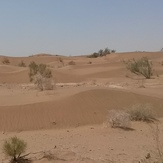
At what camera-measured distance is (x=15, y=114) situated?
48.1 ft

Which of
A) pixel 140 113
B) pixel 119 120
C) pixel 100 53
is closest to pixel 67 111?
pixel 119 120

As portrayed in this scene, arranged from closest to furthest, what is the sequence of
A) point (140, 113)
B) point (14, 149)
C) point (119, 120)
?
point (14, 149) < point (119, 120) < point (140, 113)

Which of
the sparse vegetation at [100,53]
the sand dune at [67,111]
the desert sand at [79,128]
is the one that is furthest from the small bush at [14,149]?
the sparse vegetation at [100,53]

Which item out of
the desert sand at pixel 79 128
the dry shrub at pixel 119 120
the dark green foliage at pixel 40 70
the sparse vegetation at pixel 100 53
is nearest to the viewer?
the desert sand at pixel 79 128

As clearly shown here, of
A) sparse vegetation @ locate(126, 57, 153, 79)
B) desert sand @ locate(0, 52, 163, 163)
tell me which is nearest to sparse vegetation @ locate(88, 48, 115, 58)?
sparse vegetation @ locate(126, 57, 153, 79)

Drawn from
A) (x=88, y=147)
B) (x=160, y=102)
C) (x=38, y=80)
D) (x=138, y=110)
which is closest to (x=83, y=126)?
(x=138, y=110)

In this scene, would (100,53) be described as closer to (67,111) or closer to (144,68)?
(144,68)

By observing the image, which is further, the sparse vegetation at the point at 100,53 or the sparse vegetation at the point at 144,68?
the sparse vegetation at the point at 100,53

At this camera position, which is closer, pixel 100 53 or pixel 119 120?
pixel 119 120

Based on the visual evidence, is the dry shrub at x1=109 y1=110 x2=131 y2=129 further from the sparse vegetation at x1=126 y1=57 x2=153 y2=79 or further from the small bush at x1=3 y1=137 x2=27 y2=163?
the sparse vegetation at x1=126 y1=57 x2=153 y2=79

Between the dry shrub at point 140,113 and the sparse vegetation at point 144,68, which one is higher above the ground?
the sparse vegetation at point 144,68

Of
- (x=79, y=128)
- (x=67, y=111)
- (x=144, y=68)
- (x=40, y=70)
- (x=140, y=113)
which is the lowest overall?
(x=79, y=128)

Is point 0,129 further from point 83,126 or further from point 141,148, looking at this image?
point 141,148

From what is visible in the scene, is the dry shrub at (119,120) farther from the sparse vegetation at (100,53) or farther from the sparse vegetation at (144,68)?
the sparse vegetation at (100,53)
